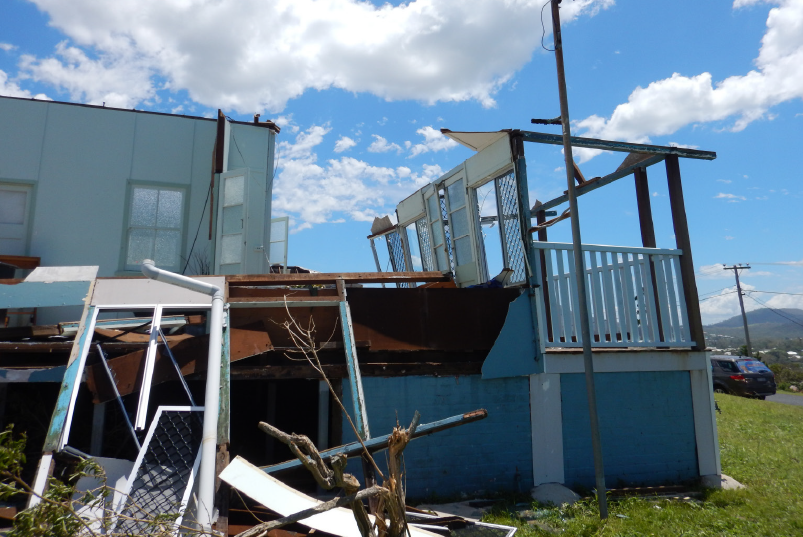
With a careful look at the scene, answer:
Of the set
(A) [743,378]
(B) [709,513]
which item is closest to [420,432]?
(B) [709,513]

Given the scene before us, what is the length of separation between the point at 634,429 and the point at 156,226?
6726 millimetres

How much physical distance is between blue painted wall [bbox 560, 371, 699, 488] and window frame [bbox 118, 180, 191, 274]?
17.7 ft

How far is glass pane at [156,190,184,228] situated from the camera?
775 cm

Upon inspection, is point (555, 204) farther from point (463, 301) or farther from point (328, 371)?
point (328, 371)

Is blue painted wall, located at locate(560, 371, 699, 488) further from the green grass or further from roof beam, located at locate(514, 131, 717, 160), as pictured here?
roof beam, located at locate(514, 131, 717, 160)

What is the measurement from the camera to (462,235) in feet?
25.0

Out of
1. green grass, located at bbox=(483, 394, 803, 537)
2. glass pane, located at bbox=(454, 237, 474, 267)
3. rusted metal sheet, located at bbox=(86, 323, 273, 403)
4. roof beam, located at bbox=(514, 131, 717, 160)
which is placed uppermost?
roof beam, located at bbox=(514, 131, 717, 160)

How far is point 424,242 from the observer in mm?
9203

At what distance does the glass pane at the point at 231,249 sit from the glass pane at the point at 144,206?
1142mm

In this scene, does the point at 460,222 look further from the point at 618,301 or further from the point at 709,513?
the point at 709,513

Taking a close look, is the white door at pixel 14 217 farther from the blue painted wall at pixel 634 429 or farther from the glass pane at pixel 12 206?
the blue painted wall at pixel 634 429

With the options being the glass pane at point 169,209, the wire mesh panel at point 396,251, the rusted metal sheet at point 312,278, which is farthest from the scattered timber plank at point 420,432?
the wire mesh panel at point 396,251

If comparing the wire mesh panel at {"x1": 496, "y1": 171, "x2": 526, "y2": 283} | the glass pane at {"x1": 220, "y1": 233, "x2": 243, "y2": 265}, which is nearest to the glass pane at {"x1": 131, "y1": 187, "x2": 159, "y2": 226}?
the glass pane at {"x1": 220, "y1": 233, "x2": 243, "y2": 265}

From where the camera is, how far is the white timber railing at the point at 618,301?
20.6ft
